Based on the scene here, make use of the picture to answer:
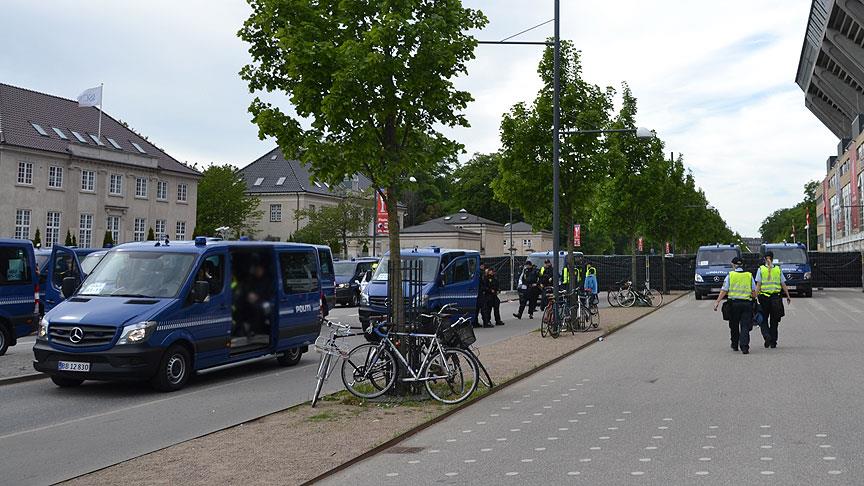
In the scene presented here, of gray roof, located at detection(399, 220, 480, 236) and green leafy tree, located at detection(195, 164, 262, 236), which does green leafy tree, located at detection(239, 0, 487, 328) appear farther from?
green leafy tree, located at detection(195, 164, 262, 236)

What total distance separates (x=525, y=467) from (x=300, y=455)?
1.89m

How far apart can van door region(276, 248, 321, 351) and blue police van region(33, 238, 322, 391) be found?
0.02 metres

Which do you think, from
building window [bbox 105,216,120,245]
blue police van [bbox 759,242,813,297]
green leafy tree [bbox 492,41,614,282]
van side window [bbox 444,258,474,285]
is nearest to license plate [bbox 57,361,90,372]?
van side window [bbox 444,258,474,285]

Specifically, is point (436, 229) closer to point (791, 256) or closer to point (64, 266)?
point (791, 256)

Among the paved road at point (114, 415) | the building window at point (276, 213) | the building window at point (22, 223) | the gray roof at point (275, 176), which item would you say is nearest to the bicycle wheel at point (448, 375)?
the paved road at point (114, 415)

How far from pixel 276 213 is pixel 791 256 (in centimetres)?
6648

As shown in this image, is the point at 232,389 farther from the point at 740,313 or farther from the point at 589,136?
the point at 589,136

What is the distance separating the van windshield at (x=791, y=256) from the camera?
1528 inches

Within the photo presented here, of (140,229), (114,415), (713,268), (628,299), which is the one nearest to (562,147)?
(628,299)

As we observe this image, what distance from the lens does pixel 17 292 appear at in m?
15.4

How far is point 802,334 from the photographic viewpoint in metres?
19.3

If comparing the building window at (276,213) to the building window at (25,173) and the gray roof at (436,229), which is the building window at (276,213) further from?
the building window at (25,173)

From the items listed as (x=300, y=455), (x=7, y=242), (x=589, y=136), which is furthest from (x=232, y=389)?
(x=589, y=136)

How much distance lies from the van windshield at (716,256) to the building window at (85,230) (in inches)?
1719
